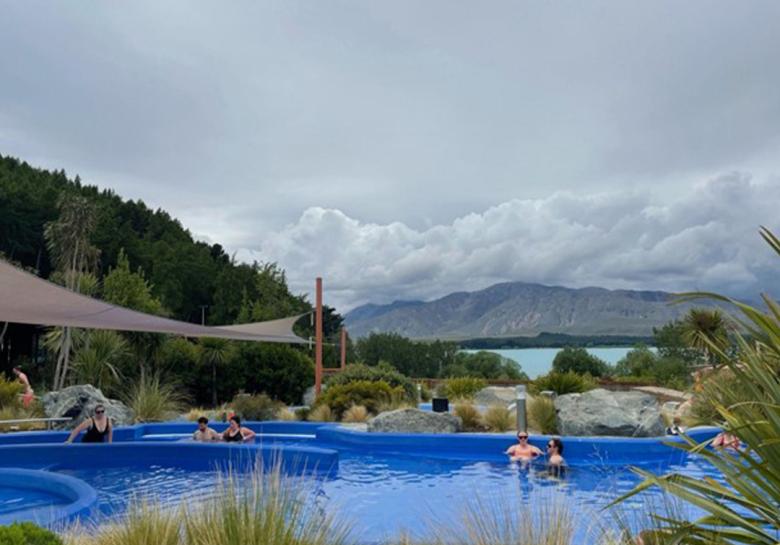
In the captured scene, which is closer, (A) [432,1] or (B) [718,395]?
(B) [718,395]

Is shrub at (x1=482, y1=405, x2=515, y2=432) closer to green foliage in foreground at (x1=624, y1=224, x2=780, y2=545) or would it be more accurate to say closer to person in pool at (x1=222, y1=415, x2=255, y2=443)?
person in pool at (x1=222, y1=415, x2=255, y2=443)

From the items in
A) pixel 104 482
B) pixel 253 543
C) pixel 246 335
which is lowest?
pixel 104 482

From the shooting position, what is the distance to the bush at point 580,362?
23.0 metres

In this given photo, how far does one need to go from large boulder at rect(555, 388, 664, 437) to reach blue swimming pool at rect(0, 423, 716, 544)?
0.66m

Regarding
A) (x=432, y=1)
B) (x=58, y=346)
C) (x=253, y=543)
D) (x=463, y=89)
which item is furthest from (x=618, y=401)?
(x=58, y=346)

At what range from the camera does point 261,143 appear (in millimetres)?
12367

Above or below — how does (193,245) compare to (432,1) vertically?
above

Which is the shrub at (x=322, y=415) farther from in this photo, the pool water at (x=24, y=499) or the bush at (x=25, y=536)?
the bush at (x=25, y=536)

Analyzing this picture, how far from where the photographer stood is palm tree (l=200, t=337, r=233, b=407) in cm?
1772

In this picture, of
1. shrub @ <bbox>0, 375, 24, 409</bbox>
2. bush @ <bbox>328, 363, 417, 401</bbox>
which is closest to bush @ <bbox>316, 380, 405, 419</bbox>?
bush @ <bbox>328, 363, 417, 401</bbox>

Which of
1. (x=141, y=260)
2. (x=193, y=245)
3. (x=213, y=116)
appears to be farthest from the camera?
(x=193, y=245)

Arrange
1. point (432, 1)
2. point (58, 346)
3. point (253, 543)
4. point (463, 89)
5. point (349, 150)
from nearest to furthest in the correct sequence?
A: point (253, 543) → point (432, 1) → point (463, 89) → point (349, 150) → point (58, 346)

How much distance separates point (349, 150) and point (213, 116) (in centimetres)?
250

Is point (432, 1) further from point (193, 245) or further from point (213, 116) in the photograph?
point (193, 245)
